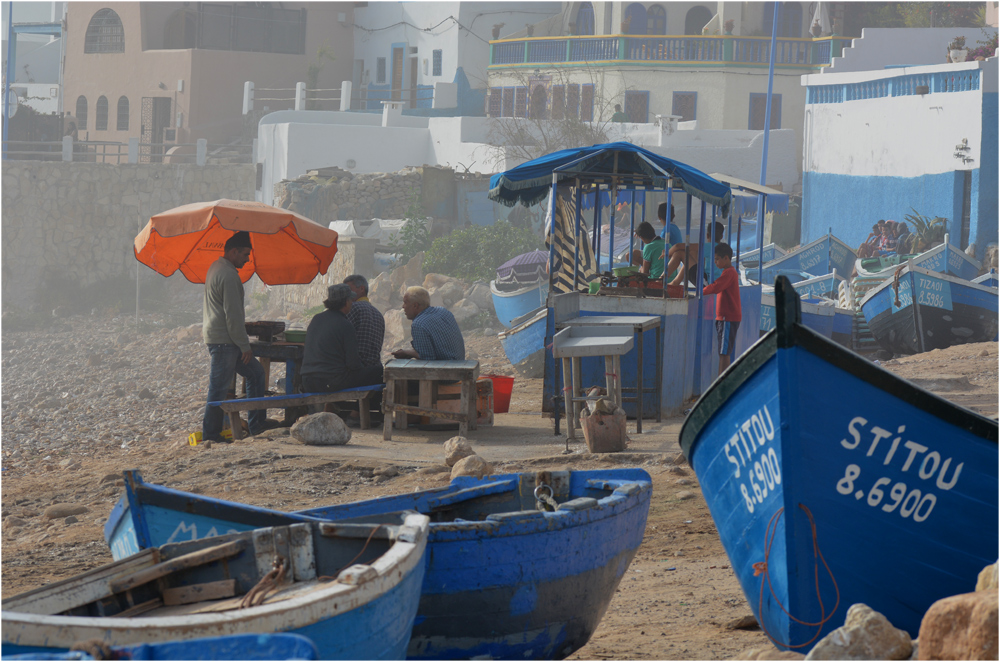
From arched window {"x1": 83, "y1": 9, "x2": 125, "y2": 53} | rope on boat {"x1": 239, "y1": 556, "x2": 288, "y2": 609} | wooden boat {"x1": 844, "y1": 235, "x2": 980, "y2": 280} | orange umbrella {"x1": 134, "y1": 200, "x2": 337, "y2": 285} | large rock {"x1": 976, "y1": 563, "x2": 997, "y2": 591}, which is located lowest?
rope on boat {"x1": 239, "y1": 556, "x2": 288, "y2": 609}

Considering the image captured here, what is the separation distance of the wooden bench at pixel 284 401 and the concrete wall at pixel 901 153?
14112mm

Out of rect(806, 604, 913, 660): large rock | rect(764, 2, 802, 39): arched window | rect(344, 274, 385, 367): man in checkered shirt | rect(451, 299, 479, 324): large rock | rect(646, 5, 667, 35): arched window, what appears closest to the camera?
rect(806, 604, 913, 660): large rock

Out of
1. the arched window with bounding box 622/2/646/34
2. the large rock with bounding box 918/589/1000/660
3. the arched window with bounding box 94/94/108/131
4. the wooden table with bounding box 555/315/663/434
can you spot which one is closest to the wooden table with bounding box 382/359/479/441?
the wooden table with bounding box 555/315/663/434

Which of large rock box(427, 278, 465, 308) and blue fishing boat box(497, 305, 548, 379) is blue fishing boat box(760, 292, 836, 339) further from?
large rock box(427, 278, 465, 308)

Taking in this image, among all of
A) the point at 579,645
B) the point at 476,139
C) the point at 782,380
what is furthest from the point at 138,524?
the point at 476,139

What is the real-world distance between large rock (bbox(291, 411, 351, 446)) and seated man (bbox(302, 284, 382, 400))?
534 millimetres

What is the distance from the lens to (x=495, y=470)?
25.5 ft

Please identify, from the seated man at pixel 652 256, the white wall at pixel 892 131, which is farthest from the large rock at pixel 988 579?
the white wall at pixel 892 131

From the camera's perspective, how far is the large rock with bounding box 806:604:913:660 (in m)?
3.46

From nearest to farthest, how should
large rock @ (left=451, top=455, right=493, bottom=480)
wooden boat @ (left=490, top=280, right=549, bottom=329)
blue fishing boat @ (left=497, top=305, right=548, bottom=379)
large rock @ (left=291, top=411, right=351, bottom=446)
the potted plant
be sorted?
1. large rock @ (left=451, top=455, right=493, bottom=480)
2. large rock @ (left=291, top=411, right=351, bottom=446)
3. blue fishing boat @ (left=497, top=305, right=548, bottom=379)
4. wooden boat @ (left=490, top=280, right=549, bottom=329)
5. the potted plant

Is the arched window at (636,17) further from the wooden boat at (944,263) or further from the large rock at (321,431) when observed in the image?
the large rock at (321,431)

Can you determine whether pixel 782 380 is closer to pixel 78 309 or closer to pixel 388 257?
pixel 388 257

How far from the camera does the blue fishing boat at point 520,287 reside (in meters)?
17.0

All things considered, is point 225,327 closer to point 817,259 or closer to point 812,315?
point 812,315
